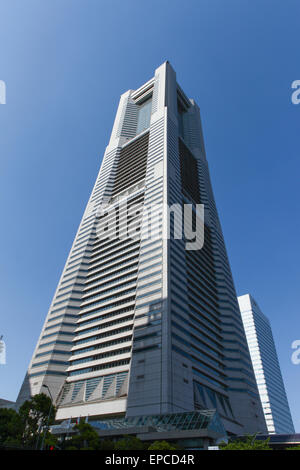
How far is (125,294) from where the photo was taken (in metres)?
85.6

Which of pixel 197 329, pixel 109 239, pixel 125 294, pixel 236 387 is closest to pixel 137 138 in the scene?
pixel 109 239

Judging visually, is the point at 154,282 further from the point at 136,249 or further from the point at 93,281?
the point at 93,281

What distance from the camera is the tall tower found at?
66.7 m

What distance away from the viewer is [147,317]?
237ft

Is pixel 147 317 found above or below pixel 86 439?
above

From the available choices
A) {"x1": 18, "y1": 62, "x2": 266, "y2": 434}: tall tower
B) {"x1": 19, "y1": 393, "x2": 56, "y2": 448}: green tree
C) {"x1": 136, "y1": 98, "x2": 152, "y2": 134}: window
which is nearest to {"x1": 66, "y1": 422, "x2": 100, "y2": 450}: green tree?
{"x1": 19, "y1": 393, "x2": 56, "y2": 448}: green tree

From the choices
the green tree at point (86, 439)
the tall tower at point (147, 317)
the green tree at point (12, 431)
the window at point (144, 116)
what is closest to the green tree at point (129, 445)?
the green tree at point (86, 439)

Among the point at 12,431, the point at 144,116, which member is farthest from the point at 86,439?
the point at 144,116

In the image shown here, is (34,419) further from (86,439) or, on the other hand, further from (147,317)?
(147,317)

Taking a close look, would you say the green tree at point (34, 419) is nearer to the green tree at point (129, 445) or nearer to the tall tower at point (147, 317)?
the green tree at point (129, 445)

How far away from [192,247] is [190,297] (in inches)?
870

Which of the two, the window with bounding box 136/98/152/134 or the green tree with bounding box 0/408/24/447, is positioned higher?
the window with bounding box 136/98/152/134

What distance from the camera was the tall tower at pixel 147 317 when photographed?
2625 inches

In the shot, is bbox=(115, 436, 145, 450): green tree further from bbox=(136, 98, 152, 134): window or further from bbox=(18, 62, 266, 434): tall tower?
bbox=(136, 98, 152, 134): window
